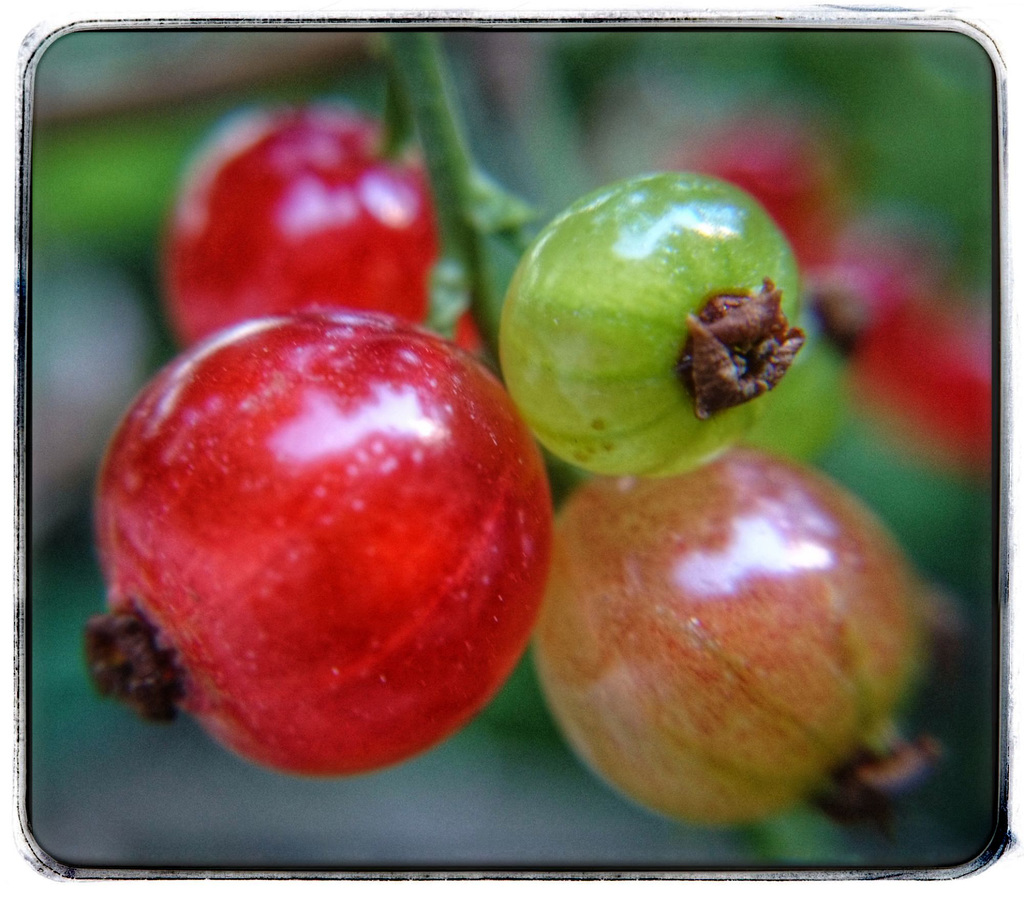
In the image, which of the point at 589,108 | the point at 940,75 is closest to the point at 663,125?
the point at 589,108

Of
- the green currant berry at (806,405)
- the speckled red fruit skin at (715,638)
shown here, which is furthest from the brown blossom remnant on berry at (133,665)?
the green currant berry at (806,405)

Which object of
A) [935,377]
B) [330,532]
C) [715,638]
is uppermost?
[330,532]

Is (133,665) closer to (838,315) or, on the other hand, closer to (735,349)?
(735,349)

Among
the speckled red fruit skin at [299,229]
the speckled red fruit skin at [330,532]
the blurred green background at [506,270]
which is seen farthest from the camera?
the blurred green background at [506,270]

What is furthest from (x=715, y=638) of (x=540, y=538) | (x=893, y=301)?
(x=893, y=301)

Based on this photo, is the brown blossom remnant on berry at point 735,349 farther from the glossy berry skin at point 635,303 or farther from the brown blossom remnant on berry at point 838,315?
the brown blossom remnant on berry at point 838,315

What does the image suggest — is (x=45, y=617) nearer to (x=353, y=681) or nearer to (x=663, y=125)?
(x=353, y=681)

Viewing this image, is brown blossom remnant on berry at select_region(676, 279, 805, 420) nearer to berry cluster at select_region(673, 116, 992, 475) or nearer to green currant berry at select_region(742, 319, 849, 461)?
green currant berry at select_region(742, 319, 849, 461)
